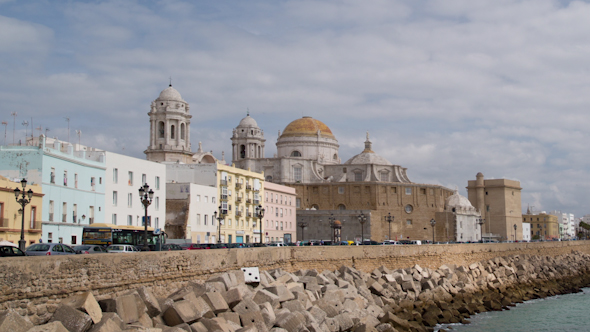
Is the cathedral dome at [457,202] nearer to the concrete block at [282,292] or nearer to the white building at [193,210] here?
the white building at [193,210]

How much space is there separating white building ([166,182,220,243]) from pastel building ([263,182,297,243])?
1142cm

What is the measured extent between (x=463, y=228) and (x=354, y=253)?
2339 inches

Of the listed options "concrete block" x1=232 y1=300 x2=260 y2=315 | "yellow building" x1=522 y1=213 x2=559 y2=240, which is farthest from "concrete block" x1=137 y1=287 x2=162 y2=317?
"yellow building" x1=522 y1=213 x2=559 y2=240

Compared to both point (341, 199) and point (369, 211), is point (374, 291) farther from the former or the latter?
point (341, 199)

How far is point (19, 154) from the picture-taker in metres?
33.4

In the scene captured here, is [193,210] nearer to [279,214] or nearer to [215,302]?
[279,214]

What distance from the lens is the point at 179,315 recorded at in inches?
537

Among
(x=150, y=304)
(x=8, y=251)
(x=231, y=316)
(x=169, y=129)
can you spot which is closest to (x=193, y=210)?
(x=169, y=129)

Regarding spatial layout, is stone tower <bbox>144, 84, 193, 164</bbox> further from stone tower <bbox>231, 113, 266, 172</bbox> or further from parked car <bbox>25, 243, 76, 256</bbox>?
→ parked car <bbox>25, 243, 76, 256</bbox>

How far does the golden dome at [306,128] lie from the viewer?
88.9m

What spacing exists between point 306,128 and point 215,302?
74.7m

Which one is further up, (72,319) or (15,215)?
(15,215)

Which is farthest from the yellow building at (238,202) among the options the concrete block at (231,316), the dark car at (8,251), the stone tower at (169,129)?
the concrete block at (231,316)

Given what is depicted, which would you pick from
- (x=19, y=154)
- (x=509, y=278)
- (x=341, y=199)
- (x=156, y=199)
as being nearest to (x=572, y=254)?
(x=509, y=278)
